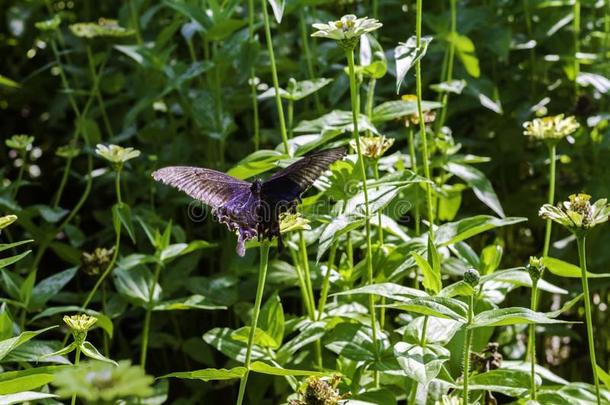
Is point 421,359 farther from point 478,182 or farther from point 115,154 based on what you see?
point 115,154

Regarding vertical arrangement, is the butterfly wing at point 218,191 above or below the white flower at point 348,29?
below

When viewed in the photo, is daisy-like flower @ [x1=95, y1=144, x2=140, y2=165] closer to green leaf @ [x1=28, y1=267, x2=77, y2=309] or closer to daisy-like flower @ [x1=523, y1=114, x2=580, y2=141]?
green leaf @ [x1=28, y1=267, x2=77, y2=309]

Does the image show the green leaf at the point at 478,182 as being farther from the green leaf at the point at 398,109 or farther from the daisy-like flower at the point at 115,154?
the daisy-like flower at the point at 115,154

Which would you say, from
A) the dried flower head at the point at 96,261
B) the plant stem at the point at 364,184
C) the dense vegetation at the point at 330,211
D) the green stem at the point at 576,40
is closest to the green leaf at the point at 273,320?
the dense vegetation at the point at 330,211

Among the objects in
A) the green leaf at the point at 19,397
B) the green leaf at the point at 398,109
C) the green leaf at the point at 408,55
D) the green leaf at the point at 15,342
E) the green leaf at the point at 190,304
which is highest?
the green leaf at the point at 408,55

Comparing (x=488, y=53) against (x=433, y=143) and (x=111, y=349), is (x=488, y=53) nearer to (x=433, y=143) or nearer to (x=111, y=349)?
(x=433, y=143)

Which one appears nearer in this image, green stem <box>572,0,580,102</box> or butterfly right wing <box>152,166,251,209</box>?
butterfly right wing <box>152,166,251,209</box>

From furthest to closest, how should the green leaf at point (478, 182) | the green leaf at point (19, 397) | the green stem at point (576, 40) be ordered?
1. the green stem at point (576, 40)
2. the green leaf at point (478, 182)
3. the green leaf at point (19, 397)

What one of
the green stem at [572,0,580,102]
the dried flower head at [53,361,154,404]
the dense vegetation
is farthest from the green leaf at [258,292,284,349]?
the green stem at [572,0,580,102]

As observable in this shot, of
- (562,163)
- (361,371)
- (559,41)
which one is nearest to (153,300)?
(361,371)
